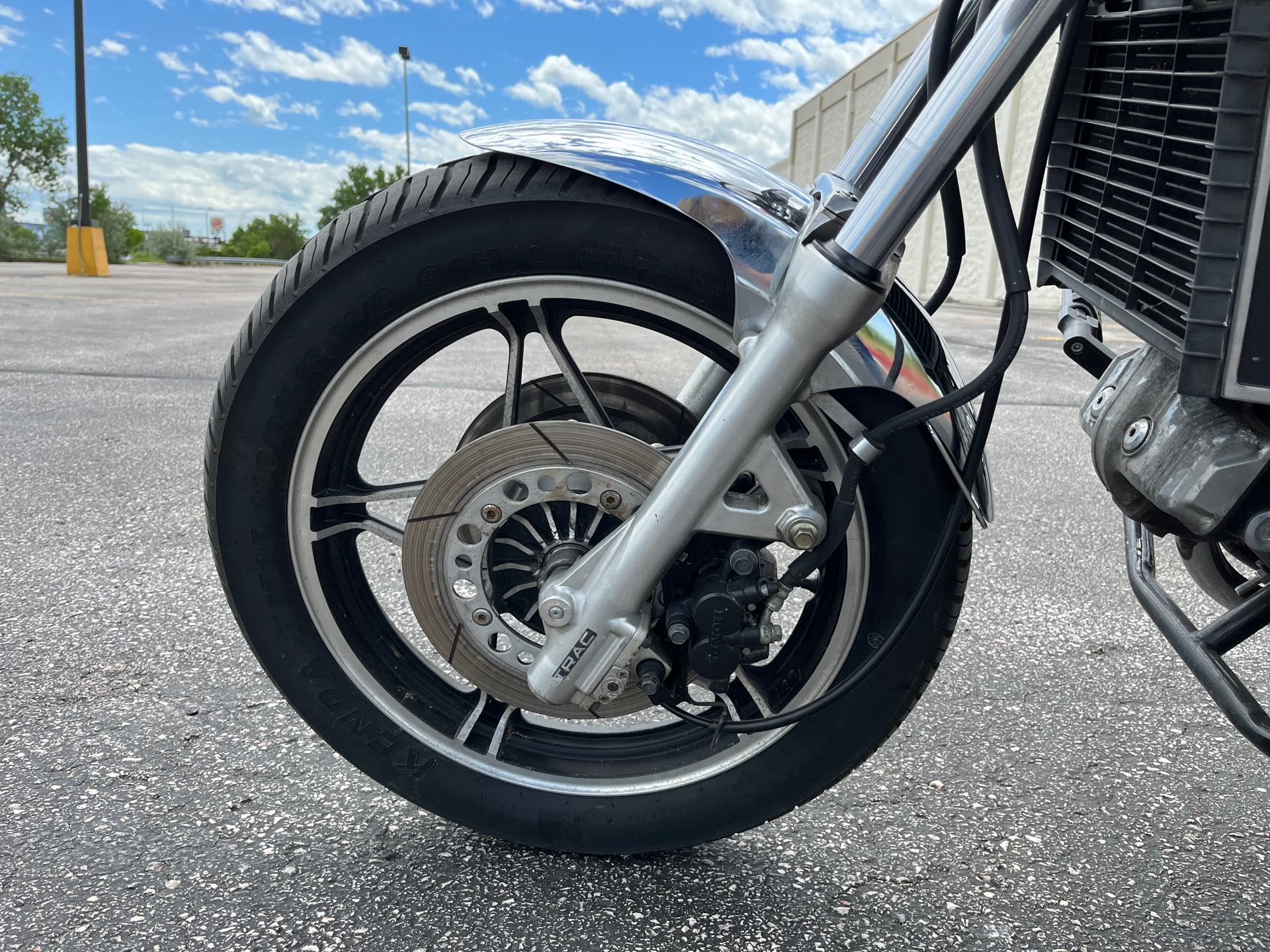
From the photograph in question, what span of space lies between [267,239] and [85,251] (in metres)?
56.0

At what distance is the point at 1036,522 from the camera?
3.20 meters

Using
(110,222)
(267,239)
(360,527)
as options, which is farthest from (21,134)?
(360,527)

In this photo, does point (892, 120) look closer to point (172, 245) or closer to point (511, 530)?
point (511, 530)

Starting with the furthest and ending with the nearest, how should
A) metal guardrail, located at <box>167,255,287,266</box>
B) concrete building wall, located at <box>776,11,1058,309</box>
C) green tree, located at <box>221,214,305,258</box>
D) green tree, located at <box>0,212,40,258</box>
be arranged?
green tree, located at <box>221,214,305,258</box>, metal guardrail, located at <box>167,255,287,266</box>, green tree, located at <box>0,212,40,258</box>, concrete building wall, located at <box>776,11,1058,309</box>

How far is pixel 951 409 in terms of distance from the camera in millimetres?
1148

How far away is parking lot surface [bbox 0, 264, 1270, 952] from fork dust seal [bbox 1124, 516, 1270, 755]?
1.32ft

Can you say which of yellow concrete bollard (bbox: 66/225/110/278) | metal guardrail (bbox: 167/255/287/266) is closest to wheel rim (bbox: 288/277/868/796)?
yellow concrete bollard (bbox: 66/225/110/278)

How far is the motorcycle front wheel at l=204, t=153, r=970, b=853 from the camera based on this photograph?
1209 millimetres

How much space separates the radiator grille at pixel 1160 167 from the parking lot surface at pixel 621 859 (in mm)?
827

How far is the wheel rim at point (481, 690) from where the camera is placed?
4.07ft

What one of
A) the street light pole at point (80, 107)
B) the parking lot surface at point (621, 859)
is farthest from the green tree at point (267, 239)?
the parking lot surface at point (621, 859)

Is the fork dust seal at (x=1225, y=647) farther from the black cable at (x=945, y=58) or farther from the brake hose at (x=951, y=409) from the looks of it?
the black cable at (x=945, y=58)

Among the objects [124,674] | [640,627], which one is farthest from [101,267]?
[640,627]

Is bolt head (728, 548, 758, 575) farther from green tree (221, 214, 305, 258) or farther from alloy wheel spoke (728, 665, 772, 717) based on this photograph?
green tree (221, 214, 305, 258)
